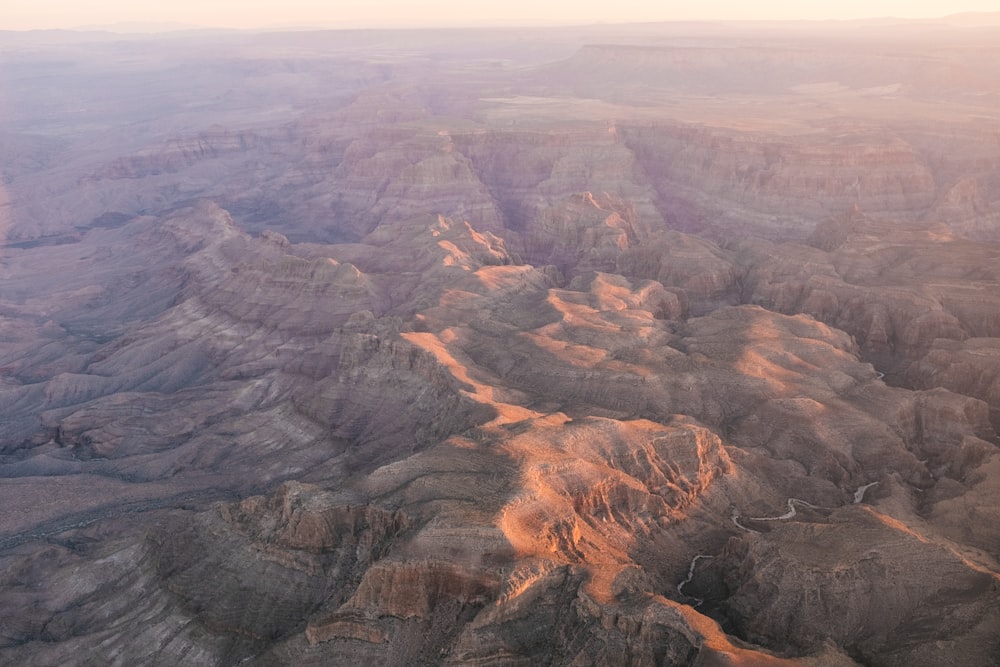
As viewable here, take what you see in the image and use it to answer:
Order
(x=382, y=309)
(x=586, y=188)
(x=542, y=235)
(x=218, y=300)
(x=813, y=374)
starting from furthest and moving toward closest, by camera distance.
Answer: (x=586, y=188) → (x=542, y=235) → (x=218, y=300) → (x=382, y=309) → (x=813, y=374)

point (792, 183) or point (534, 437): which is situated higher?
point (534, 437)

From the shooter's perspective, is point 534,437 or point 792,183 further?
point 792,183

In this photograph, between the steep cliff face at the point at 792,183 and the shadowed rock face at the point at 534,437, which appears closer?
the shadowed rock face at the point at 534,437

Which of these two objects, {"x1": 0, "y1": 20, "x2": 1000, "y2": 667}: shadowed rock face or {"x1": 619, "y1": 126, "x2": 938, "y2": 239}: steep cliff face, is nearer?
{"x1": 0, "y1": 20, "x2": 1000, "y2": 667}: shadowed rock face

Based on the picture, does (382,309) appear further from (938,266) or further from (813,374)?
(938,266)

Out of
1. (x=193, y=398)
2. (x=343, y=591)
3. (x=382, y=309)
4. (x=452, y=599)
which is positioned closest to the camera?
(x=452, y=599)

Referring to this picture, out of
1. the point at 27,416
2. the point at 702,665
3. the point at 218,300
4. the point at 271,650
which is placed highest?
the point at 702,665

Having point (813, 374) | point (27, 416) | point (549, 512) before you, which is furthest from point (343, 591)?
point (27, 416)

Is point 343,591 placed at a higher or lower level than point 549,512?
lower
